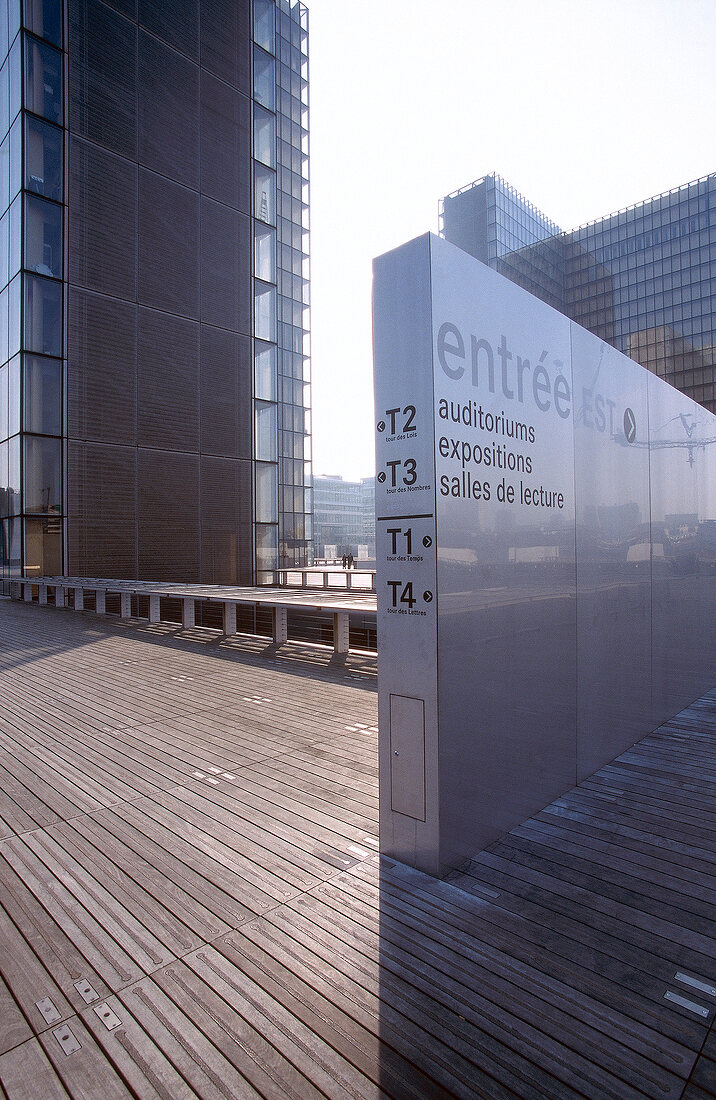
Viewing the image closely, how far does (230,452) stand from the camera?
2092 cm

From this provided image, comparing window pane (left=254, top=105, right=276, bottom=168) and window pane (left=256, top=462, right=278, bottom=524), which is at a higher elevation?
window pane (left=254, top=105, right=276, bottom=168)

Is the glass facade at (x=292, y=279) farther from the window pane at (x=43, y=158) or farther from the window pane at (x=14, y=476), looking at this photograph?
the window pane at (x=43, y=158)

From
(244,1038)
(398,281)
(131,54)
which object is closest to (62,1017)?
(244,1038)

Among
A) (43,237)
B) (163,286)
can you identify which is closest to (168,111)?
(163,286)

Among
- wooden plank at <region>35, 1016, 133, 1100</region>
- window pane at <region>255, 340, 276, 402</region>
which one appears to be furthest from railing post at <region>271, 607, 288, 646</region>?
window pane at <region>255, 340, 276, 402</region>

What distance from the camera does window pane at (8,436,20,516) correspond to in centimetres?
1680

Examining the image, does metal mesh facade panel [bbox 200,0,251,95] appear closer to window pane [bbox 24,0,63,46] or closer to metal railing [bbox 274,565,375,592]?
window pane [bbox 24,0,63,46]

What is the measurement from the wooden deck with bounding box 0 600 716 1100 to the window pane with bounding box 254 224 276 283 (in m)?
21.3

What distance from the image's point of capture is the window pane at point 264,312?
72.6 ft

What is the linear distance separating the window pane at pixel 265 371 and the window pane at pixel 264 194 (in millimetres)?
4957

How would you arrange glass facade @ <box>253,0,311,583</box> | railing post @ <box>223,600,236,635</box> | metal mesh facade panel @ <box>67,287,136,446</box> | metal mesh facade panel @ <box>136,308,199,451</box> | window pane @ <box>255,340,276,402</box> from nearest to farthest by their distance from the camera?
1. railing post @ <box>223,600,236,635</box>
2. metal mesh facade panel @ <box>67,287,136,446</box>
3. metal mesh facade panel @ <box>136,308,199,451</box>
4. window pane @ <box>255,340,276,402</box>
5. glass facade @ <box>253,0,311,583</box>

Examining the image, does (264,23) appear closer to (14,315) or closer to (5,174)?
(5,174)

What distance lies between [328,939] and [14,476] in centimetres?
1789

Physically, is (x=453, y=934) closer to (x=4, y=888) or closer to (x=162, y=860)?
(x=162, y=860)
